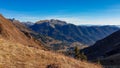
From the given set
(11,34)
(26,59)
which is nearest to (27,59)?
(26,59)

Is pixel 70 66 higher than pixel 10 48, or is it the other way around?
pixel 10 48

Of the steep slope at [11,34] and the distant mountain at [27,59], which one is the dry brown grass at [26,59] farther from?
the steep slope at [11,34]

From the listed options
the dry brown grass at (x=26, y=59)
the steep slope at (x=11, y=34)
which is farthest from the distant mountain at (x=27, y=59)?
the steep slope at (x=11, y=34)

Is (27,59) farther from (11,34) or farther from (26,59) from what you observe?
(11,34)

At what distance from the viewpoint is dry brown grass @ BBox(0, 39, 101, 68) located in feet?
67.1

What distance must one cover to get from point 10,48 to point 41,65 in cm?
366

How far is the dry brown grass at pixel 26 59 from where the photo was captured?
2046cm

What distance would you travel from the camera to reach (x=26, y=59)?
21.9 meters

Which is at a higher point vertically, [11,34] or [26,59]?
[26,59]

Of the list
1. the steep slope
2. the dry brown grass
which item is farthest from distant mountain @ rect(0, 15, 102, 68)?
the steep slope

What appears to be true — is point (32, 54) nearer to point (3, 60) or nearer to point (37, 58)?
point (37, 58)

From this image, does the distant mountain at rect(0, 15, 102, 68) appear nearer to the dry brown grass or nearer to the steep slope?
the dry brown grass

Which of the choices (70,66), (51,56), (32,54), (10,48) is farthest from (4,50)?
(70,66)

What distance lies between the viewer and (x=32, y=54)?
23.3 metres
